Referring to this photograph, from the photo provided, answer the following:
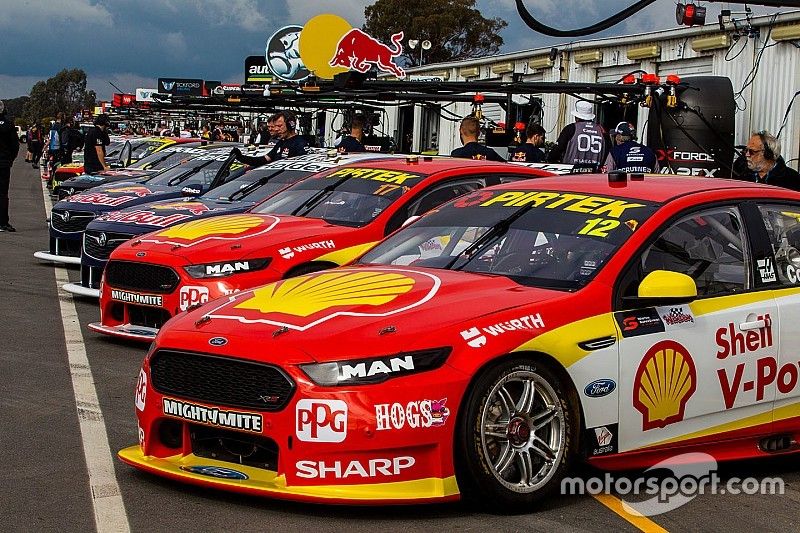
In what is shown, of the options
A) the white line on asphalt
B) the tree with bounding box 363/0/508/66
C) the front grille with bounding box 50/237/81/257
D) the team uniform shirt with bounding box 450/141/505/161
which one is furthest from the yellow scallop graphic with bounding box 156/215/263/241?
the tree with bounding box 363/0/508/66

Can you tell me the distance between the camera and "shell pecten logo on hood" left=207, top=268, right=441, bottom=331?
17.5 ft

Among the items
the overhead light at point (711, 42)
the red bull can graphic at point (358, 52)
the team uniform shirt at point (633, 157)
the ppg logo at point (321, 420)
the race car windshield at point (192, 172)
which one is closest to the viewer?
the ppg logo at point (321, 420)

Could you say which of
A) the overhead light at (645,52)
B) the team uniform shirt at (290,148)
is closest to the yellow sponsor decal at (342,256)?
the team uniform shirt at (290,148)

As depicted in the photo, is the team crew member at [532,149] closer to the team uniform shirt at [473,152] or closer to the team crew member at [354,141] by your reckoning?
the team uniform shirt at [473,152]

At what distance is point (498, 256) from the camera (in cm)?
607

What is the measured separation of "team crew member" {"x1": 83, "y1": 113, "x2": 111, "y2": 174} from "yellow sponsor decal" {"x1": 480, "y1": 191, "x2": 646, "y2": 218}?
16.7 meters

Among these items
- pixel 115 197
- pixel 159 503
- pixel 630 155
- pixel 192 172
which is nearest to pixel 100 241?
pixel 115 197

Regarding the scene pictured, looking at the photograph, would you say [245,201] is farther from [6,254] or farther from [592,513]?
[592,513]

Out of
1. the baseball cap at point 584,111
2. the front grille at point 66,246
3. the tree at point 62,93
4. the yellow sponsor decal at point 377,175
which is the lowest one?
the front grille at point 66,246

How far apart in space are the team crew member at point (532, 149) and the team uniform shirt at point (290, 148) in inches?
105

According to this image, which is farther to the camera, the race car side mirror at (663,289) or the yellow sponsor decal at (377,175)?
the yellow sponsor decal at (377,175)

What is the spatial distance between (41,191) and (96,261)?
23551 mm

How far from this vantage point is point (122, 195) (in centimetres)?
1510

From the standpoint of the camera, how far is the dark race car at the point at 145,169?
18.2 m
